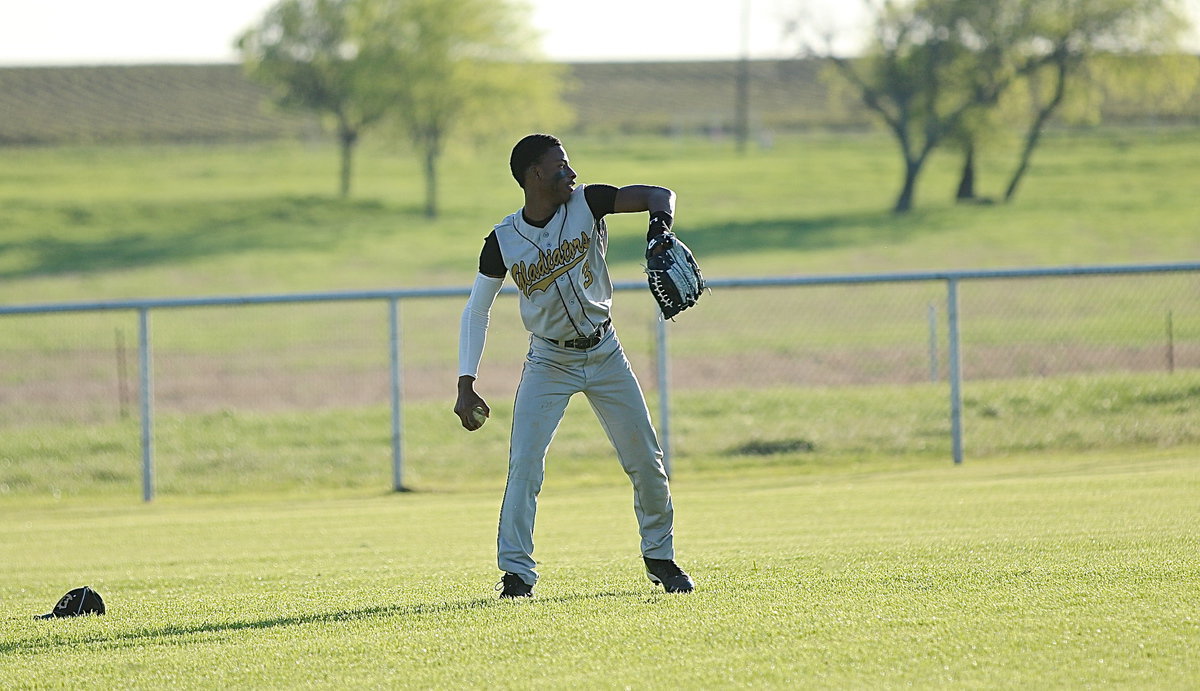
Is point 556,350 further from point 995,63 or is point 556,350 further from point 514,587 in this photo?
point 995,63

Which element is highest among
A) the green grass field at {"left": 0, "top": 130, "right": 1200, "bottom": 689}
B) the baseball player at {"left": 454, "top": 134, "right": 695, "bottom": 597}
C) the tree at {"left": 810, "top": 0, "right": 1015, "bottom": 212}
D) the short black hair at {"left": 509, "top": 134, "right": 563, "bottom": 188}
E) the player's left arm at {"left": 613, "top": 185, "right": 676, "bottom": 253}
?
the tree at {"left": 810, "top": 0, "right": 1015, "bottom": 212}

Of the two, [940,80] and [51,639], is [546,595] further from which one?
[940,80]

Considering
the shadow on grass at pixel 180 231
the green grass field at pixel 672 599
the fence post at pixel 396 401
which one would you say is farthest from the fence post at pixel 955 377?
the shadow on grass at pixel 180 231

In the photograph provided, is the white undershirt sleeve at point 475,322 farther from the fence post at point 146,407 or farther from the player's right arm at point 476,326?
the fence post at point 146,407

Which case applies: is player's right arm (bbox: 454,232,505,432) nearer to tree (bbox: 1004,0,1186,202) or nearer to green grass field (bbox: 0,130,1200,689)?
green grass field (bbox: 0,130,1200,689)

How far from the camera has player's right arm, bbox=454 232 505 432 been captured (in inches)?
250

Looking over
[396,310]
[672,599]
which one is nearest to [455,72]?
[396,310]

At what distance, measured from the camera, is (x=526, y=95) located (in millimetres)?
59250

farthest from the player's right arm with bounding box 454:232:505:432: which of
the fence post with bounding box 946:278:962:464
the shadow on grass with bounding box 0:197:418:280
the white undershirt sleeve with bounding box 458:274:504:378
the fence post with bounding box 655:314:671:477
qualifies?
the shadow on grass with bounding box 0:197:418:280

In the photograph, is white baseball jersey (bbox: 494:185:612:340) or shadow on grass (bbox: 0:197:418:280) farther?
shadow on grass (bbox: 0:197:418:280)

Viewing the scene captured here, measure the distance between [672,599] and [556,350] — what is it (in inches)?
46.8

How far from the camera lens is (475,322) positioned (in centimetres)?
648

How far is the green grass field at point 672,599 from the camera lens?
4.76 m

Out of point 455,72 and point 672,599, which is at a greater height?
point 455,72
